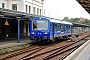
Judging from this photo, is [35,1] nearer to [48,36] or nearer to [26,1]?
[26,1]

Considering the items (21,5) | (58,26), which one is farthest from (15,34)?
(58,26)

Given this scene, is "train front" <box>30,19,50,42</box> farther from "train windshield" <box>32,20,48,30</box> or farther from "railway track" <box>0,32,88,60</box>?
"railway track" <box>0,32,88,60</box>

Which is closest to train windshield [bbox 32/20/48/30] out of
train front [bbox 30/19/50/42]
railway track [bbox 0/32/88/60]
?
train front [bbox 30/19/50/42]

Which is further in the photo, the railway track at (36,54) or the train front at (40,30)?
the train front at (40,30)

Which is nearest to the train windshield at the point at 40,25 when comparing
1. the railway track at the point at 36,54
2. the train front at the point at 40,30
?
the train front at the point at 40,30

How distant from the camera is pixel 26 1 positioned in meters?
38.8

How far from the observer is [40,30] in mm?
21609

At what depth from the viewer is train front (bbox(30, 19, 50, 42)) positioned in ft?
70.3

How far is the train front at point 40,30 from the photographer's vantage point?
2142 centimetres

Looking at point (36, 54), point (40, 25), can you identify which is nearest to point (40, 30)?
point (40, 25)

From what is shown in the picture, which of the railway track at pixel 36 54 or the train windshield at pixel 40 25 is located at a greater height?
the train windshield at pixel 40 25

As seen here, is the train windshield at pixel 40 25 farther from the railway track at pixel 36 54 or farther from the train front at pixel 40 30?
the railway track at pixel 36 54

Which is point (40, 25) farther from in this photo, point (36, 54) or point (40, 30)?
point (36, 54)

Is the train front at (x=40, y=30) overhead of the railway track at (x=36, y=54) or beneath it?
overhead
